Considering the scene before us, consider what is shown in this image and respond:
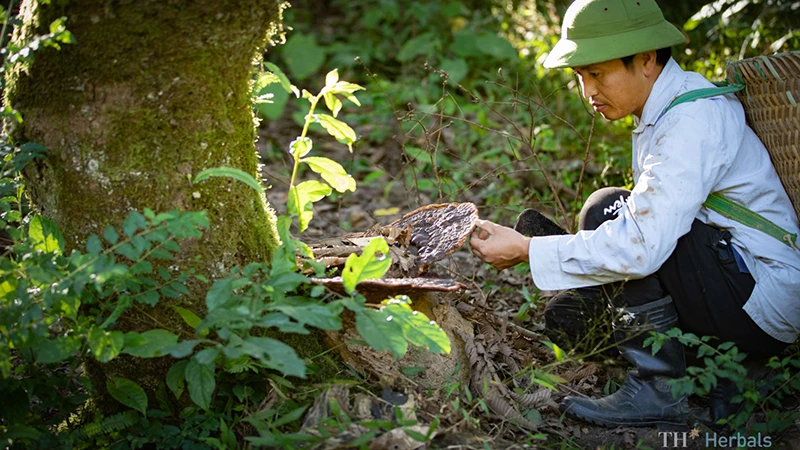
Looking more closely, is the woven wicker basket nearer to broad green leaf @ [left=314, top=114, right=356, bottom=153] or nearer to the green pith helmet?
the green pith helmet

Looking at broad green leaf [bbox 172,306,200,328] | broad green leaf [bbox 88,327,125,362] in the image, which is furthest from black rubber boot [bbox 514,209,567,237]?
broad green leaf [bbox 88,327,125,362]

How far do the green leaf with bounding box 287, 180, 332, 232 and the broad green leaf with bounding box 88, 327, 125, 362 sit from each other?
617mm

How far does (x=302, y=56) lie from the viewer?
21.3 ft

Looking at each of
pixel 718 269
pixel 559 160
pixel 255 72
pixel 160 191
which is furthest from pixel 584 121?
pixel 160 191

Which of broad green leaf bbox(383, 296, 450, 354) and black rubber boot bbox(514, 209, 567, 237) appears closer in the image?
broad green leaf bbox(383, 296, 450, 354)

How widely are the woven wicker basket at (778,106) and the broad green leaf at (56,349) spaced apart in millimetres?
2303

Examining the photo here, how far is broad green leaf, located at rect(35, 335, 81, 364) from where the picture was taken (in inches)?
77.8

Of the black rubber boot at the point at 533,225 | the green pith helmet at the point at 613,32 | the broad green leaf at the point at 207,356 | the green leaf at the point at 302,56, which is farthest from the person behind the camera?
the green leaf at the point at 302,56

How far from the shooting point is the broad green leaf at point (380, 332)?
2.01m

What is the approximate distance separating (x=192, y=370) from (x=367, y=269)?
572 millimetres

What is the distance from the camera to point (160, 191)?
2303 millimetres

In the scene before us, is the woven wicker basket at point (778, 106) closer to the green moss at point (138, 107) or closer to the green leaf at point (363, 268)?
the green leaf at point (363, 268)

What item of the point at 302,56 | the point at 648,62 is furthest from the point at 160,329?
the point at 302,56

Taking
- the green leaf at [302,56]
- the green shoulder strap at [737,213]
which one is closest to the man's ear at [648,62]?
the green shoulder strap at [737,213]
